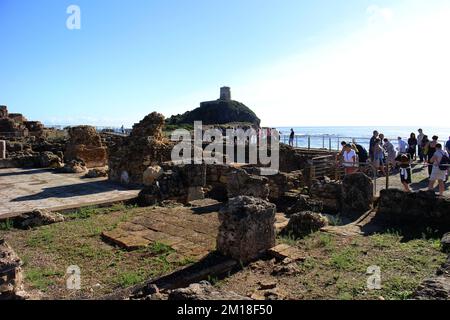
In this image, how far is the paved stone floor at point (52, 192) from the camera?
1023cm

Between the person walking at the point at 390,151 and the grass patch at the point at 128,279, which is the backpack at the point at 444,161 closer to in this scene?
the person walking at the point at 390,151

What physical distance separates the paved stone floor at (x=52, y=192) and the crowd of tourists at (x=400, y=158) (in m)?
6.43

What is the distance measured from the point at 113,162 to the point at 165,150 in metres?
2.08

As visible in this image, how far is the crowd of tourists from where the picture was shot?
426 inches

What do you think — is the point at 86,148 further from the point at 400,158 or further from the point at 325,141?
the point at 400,158

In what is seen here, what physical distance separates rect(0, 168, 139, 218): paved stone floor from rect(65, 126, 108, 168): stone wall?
3446 millimetres

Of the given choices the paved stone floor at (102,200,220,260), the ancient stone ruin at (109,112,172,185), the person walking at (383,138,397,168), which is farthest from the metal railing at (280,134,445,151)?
the paved stone floor at (102,200,220,260)

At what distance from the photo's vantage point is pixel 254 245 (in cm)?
659

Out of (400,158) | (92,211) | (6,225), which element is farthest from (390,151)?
(6,225)

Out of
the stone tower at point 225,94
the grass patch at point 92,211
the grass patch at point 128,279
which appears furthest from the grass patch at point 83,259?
the stone tower at point 225,94

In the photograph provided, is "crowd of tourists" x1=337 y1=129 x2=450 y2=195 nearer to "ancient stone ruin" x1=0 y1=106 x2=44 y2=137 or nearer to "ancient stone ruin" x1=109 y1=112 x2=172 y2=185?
"ancient stone ruin" x1=109 y1=112 x2=172 y2=185

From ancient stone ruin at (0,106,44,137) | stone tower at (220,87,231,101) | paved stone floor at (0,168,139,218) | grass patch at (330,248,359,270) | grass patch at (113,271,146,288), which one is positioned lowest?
grass patch at (113,271,146,288)
